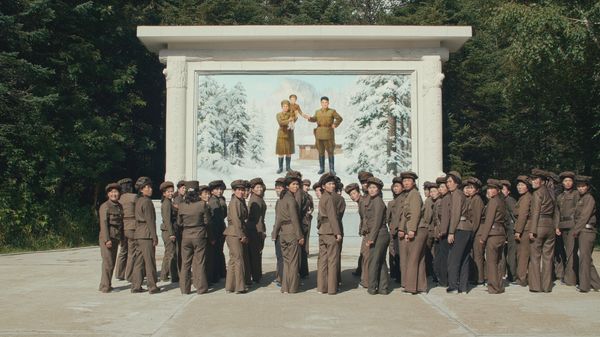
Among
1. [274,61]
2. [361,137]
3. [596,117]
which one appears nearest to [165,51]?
[274,61]

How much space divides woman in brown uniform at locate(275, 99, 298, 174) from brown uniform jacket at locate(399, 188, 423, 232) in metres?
10.5

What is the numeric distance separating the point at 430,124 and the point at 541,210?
10.1m

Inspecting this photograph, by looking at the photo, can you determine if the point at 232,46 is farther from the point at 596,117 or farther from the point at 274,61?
the point at 596,117

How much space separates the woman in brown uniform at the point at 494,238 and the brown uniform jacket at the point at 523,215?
543mm

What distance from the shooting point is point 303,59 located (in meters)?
21.7

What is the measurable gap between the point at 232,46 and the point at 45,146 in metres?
6.76

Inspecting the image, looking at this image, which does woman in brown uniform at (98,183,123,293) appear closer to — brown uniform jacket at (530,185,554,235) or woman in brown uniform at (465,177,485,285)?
woman in brown uniform at (465,177,485,285)

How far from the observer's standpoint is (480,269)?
11836 millimetres

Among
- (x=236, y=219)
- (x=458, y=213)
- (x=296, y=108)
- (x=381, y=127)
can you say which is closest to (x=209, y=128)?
(x=296, y=108)

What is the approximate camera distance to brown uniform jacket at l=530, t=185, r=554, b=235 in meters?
11.3

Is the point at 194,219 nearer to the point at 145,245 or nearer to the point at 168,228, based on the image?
the point at 145,245

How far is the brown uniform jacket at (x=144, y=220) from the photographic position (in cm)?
1109

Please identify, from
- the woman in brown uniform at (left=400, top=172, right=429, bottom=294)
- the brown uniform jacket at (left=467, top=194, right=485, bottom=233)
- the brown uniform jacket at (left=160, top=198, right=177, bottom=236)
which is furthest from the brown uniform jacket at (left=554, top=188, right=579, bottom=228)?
the brown uniform jacket at (left=160, top=198, right=177, bottom=236)

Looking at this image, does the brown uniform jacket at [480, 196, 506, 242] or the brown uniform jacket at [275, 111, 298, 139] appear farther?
the brown uniform jacket at [275, 111, 298, 139]
